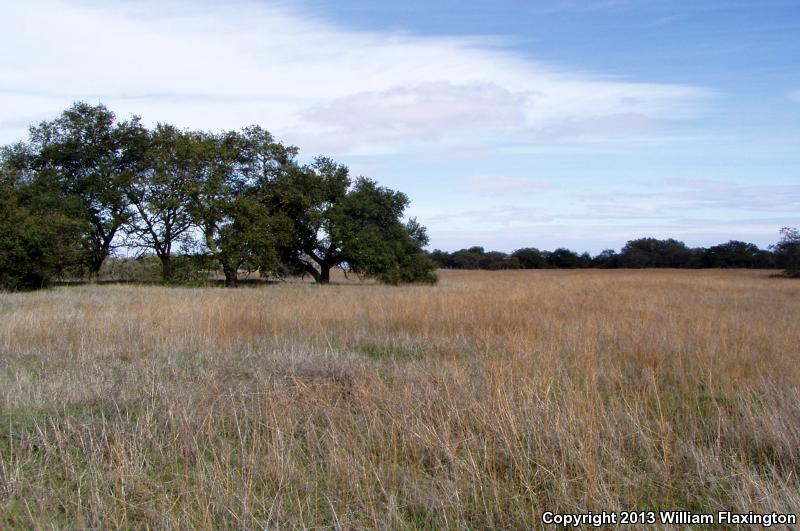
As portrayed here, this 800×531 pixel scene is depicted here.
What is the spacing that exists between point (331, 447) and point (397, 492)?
77 centimetres

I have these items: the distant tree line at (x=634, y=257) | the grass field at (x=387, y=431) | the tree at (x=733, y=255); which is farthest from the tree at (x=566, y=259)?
the grass field at (x=387, y=431)

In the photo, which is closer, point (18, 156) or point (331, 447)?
→ point (331, 447)

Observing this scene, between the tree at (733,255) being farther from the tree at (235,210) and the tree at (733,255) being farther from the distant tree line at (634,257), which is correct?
the tree at (235,210)

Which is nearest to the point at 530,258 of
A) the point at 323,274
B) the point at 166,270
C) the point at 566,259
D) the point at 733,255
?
the point at 566,259

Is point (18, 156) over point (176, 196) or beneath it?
over

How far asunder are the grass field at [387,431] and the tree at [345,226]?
19.1 m

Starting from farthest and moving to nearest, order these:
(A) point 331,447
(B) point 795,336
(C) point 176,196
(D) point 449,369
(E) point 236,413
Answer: (C) point 176,196, (B) point 795,336, (D) point 449,369, (E) point 236,413, (A) point 331,447

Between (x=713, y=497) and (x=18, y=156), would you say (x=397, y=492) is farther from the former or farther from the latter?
(x=18, y=156)

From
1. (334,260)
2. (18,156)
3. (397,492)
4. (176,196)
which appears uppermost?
(18,156)

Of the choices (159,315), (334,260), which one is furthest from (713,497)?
(334,260)

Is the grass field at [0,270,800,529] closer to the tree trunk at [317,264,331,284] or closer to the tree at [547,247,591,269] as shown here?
the tree trunk at [317,264,331,284]

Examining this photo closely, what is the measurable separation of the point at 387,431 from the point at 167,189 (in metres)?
22.9

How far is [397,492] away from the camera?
13.0 feet

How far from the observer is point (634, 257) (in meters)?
74.2
